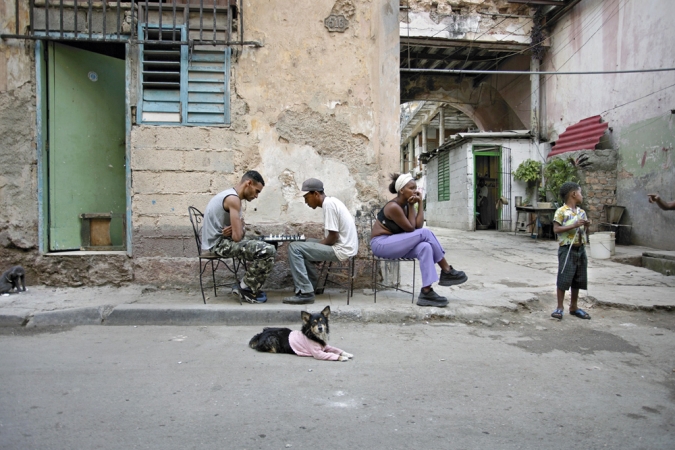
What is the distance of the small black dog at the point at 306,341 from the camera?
11.4 feet

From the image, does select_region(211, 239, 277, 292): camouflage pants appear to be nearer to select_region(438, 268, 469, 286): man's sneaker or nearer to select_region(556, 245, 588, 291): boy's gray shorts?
select_region(438, 268, 469, 286): man's sneaker

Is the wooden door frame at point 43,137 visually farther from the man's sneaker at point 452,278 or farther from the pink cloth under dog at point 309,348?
the man's sneaker at point 452,278

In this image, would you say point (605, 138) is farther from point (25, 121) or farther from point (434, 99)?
point (25, 121)

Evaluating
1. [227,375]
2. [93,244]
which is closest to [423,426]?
[227,375]

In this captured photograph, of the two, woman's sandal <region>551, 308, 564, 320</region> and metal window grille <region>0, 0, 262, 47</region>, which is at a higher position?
metal window grille <region>0, 0, 262, 47</region>

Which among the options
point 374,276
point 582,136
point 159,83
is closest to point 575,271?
point 374,276

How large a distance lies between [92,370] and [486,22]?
1475cm

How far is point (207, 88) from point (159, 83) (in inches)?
22.2

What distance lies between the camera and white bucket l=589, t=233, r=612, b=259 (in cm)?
892

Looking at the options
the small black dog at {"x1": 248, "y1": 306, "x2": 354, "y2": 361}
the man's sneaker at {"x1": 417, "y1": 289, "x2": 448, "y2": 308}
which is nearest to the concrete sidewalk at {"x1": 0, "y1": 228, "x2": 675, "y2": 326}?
the man's sneaker at {"x1": 417, "y1": 289, "x2": 448, "y2": 308}

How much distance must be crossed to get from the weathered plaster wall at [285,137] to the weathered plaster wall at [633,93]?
7257mm

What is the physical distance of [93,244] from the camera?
6.43 meters

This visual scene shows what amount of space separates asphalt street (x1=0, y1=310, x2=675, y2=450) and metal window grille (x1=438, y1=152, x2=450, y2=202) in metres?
14.6

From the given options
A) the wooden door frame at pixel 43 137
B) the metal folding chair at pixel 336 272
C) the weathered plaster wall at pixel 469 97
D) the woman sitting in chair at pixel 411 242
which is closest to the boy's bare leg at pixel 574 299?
the woman sitting in chair at pixel 411 242
